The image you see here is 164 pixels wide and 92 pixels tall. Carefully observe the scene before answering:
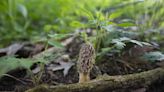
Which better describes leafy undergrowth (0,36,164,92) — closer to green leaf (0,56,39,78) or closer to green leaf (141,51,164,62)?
green leaf (141,51,164,62)

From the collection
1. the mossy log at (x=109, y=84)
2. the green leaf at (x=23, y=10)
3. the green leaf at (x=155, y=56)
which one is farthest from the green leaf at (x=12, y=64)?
the green leaf at (x=23, y=10)

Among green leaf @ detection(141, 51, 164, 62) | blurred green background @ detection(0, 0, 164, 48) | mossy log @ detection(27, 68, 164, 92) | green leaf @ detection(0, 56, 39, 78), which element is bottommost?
mossy log @ detection(27, 68, 164, 92)

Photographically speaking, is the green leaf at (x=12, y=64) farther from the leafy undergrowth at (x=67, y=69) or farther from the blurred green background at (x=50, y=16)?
the blurred green background at (x=50, y=16)

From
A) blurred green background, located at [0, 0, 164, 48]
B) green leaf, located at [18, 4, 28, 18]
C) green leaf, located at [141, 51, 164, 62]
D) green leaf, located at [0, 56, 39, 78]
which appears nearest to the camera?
green leaf, located at [0, 56, 39, 78]

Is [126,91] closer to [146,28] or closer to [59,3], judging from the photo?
[146,28]

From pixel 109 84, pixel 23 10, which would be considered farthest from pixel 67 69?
pixel 23 10

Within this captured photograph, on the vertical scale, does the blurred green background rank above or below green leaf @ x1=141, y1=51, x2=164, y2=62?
above

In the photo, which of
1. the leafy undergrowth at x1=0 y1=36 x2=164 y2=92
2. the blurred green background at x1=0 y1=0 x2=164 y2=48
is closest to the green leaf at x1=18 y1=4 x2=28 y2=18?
the blurred green background at x1=0 y1=0 x2=164 y2=48

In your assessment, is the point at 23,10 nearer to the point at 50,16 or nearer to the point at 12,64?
the point at 50,16
